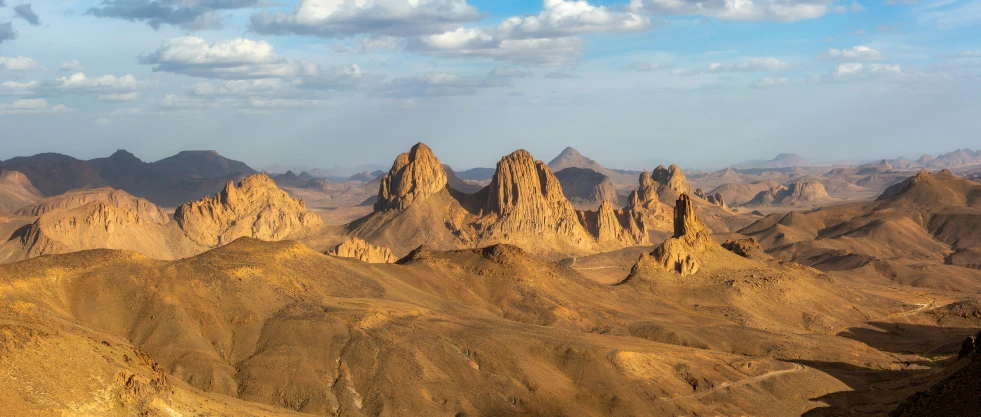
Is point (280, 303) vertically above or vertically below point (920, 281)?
above

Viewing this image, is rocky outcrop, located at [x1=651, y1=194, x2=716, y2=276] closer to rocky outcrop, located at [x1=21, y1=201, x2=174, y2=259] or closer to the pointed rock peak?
the pointed rock peak

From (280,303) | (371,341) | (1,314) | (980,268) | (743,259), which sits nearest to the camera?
(1,314)

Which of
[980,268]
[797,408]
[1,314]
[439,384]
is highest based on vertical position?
[1,314]

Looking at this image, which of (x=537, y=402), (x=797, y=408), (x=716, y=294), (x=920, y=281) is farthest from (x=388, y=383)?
(x=920, y=281)

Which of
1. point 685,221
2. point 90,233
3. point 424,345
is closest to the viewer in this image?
point 424,345

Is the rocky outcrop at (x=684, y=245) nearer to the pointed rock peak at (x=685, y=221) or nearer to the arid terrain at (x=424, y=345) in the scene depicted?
the pointed rock peak at (x=685, y=221)

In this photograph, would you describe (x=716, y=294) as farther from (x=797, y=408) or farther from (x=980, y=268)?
(x=980, y=268)

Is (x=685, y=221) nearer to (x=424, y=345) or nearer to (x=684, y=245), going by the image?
(x=684, y=245)

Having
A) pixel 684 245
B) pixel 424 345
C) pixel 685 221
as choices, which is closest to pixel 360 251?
pixel 685 221
